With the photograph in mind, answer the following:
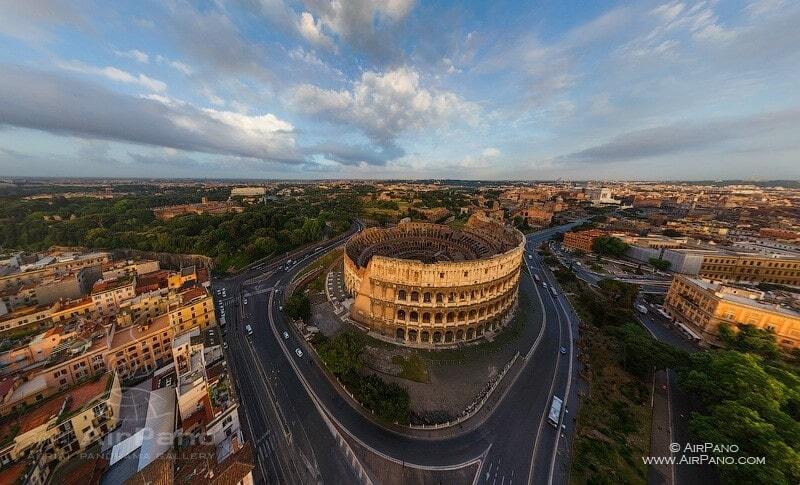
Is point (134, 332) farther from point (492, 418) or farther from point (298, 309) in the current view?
point (492, 418)

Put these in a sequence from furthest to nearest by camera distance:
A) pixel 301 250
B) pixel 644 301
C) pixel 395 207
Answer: pixel 395 207 → pixel 301 250 → pixel 644 301

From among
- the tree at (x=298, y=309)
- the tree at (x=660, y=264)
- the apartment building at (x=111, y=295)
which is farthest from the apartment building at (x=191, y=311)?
the tree at (x=660, y=264)

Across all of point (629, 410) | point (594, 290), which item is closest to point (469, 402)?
point (629, 410)

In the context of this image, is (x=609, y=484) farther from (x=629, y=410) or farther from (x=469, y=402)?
(x=469, y=402)

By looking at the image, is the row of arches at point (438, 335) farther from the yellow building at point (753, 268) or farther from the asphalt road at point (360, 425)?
the yellow building at point (753, 268)

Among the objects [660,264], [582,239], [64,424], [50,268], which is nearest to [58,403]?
[64,424]

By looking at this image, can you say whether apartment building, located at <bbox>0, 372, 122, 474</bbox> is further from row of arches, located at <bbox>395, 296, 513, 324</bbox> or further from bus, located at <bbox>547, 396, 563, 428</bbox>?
bus, located at <bbox>547, 396, 563, 428</bbox>
